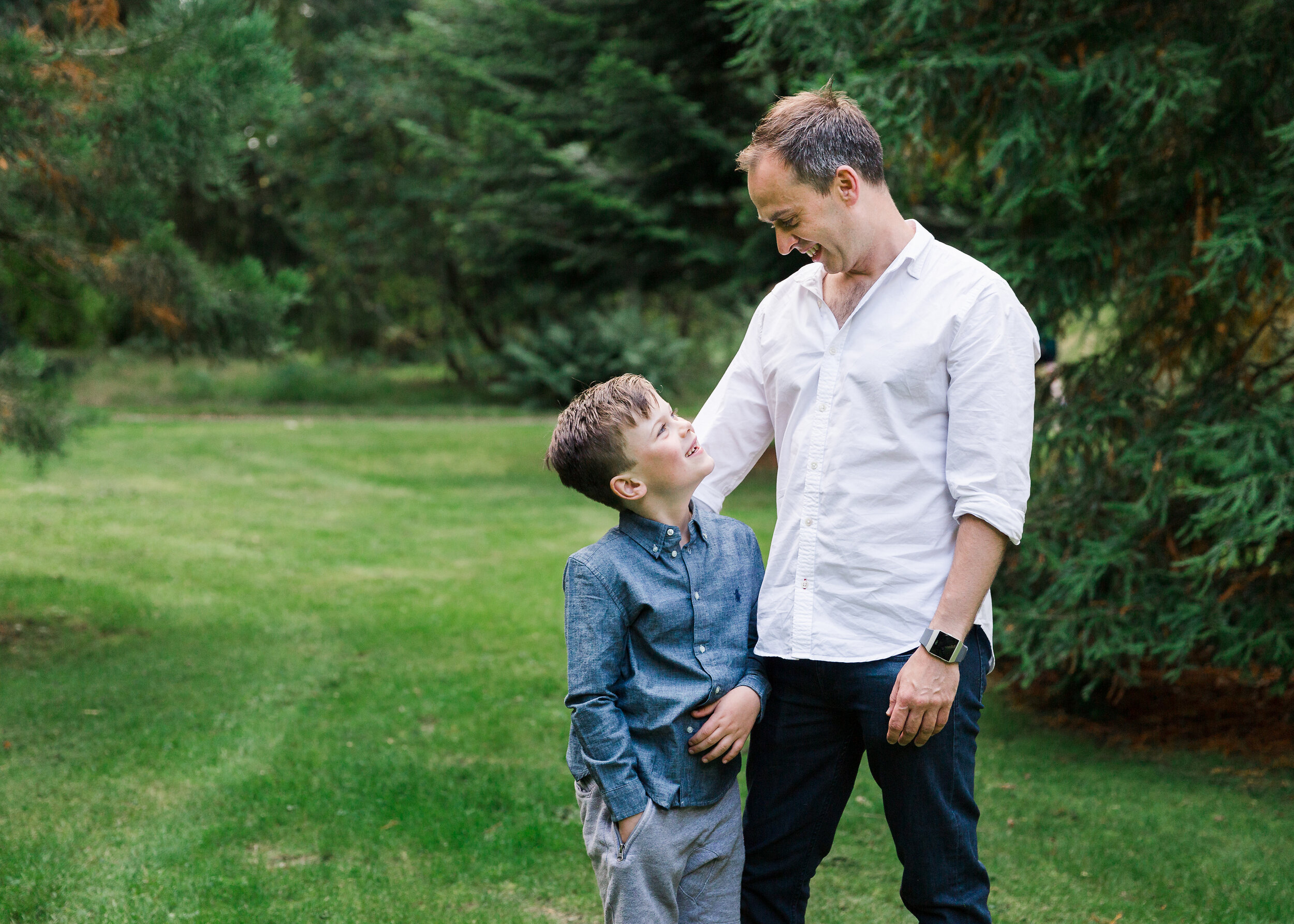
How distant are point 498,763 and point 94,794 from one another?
1465 mm

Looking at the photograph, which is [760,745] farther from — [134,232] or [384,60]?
[384,60]

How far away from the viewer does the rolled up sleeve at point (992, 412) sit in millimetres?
1894

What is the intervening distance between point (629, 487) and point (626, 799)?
566mm

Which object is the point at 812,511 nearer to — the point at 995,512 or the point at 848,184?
the point at 995,512

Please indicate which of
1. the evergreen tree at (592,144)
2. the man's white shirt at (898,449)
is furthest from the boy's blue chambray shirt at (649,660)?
the evergreen tree at (592,144)

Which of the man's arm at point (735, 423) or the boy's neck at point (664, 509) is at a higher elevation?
the man's arm at point (735, 423)

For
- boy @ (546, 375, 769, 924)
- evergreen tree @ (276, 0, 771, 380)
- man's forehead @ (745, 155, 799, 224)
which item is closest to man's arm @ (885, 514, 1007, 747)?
boy @ (546, 375, 769, 924)

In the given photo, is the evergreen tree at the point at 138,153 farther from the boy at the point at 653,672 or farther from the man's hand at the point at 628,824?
the man's hand at the point at 628,824

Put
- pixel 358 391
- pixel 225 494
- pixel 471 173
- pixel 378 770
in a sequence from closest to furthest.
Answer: pixel 378 770, pixel 225 494, pixel 471 173, pixel 358 391

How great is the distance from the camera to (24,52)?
4266 mm

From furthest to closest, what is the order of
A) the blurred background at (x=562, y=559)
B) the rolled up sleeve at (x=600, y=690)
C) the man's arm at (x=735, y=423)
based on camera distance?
1. the blurred background at (x=562, y=559)
2. the man's arm at (x=735, y=423)
3. the rolled up sleeve at (x=600, y=690)

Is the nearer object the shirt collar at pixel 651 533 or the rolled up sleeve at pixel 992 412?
the rolled up sleeve at pixel 992 412

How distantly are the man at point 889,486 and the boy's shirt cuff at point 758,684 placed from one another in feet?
0.14

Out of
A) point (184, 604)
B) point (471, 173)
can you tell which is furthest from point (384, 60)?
point (184, 604)
